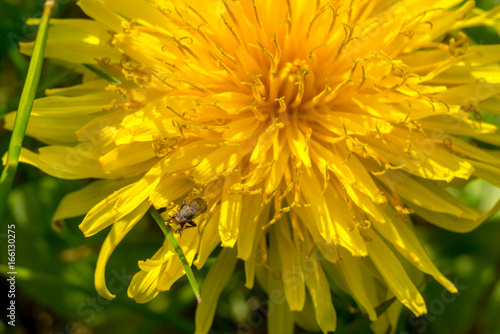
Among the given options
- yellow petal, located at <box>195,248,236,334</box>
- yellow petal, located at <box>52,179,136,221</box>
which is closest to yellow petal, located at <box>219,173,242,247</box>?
yellow petal, located at <box>195,248,236,334</box>

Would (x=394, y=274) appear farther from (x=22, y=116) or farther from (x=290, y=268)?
(x=22, y=116)

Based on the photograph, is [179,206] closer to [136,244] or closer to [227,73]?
[227,73]

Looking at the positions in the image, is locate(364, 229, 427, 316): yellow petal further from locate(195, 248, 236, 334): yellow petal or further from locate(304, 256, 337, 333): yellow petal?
locate(195, 248, 236, 334): yellow petal

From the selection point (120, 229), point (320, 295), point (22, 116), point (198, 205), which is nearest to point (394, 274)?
point (320, 295)

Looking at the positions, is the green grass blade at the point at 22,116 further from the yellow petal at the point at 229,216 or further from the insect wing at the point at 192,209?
the yellow petal at the point at 229,216

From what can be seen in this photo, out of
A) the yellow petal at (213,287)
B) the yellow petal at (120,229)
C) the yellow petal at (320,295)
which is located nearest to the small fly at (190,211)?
the yellow petal at (120,229)

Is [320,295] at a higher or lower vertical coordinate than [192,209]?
lower
